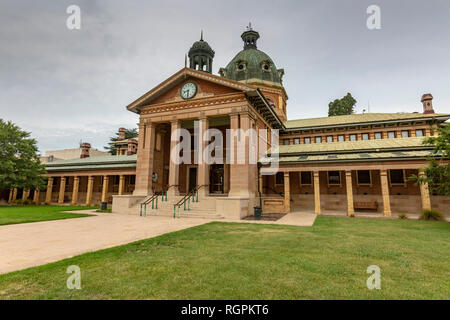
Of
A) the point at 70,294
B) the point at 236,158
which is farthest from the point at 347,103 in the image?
the point at 70,294

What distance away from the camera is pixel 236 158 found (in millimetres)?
18938

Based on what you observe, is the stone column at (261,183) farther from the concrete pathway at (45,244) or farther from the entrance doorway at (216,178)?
the concrete pathway at (45,244)

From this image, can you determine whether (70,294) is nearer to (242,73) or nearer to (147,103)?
(147,103)

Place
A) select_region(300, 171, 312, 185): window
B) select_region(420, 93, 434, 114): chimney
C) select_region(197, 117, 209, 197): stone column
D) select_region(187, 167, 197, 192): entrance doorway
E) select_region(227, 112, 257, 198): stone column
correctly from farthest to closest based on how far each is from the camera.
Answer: select_region(420, 93, 434, 114): chimney → select_region(187, 167, 197, 192): entrance doorway → select_region(300, 171, 312, 185): window → select_region(197, 117, 209, 197): stone column → select_region(227, 112, 257, 198): stone column

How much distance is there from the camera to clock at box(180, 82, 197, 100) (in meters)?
21.5

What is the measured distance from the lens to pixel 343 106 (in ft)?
157

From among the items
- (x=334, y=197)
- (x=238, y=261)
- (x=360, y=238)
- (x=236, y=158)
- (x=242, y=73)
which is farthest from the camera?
(x=242, y=73)

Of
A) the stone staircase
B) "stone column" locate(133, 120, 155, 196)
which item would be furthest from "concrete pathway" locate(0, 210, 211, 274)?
"stone column" locate(133, 120, 155, 196)

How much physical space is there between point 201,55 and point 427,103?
1072 inches

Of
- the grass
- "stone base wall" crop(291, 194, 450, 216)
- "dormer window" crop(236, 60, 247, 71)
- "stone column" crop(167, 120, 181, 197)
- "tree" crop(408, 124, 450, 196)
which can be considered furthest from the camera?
"dormer window" crop(236, 60, 247, 71)

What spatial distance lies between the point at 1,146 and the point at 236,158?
88.0ft

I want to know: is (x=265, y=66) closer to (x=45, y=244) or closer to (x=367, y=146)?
(x=367, y=146)

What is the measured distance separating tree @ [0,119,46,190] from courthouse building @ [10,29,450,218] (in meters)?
3.46

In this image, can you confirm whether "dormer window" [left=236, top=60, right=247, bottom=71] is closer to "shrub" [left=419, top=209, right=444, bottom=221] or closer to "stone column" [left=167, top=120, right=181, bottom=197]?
"stone column" [left=167, top=120, right=181, bottom=197]
